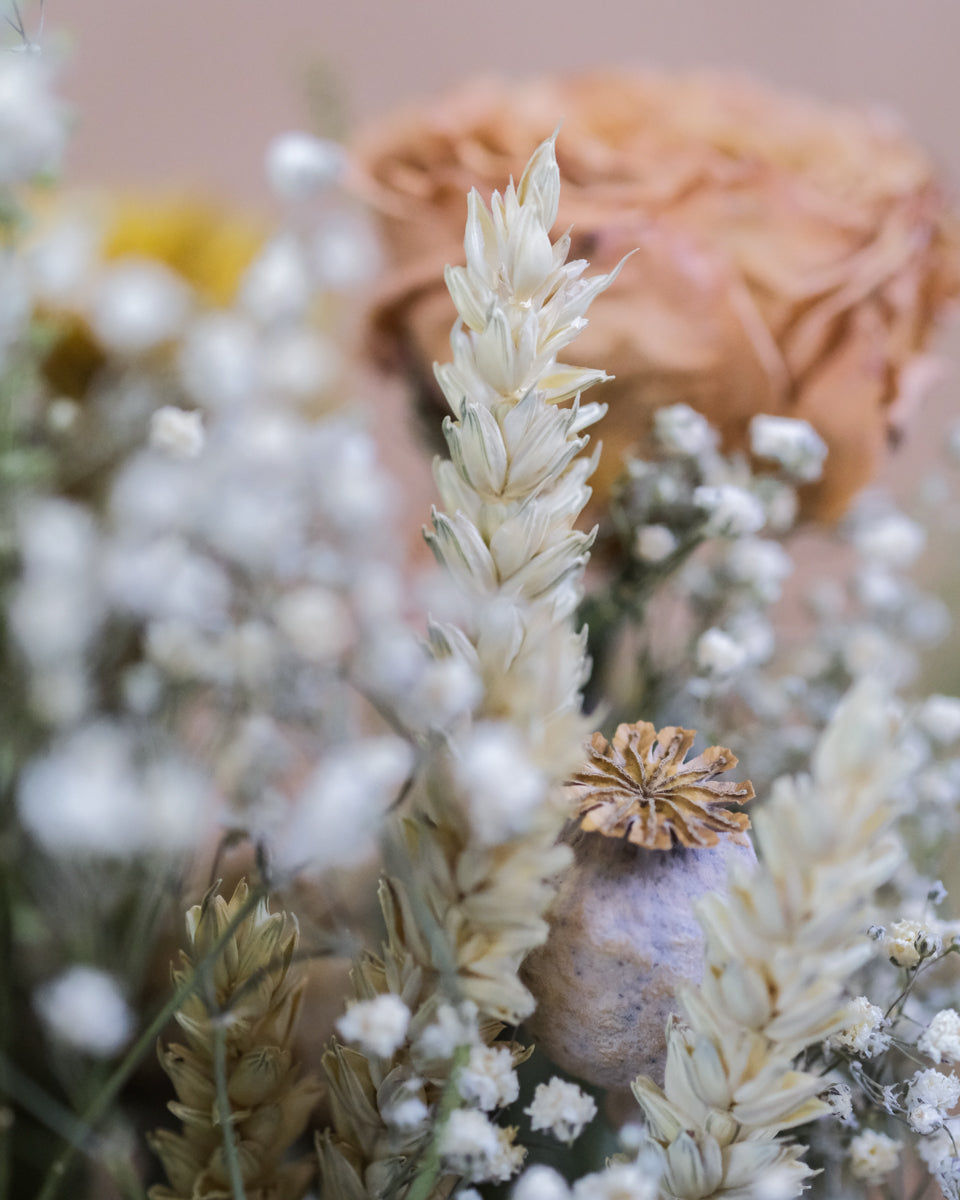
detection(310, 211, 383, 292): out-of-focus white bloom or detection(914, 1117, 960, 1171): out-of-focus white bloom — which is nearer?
detection(914, 1117, 960, 1171): out-of-focus white bloom

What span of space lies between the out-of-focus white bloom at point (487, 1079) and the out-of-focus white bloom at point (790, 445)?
188 mm

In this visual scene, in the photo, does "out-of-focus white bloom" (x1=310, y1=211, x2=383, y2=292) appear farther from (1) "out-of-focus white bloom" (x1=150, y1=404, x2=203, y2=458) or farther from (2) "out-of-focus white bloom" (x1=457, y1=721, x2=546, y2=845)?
(2) "out-of-focus white bloom" (x1=457, y1=721, x2=546, y2=845)

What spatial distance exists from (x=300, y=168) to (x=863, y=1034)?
0.86 feet

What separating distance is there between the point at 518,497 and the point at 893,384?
0.66 feet

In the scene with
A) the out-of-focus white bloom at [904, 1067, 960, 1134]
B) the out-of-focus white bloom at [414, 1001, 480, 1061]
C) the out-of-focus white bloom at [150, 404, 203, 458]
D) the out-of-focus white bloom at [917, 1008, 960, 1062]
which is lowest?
the out-of-focus white bloom at [904, 1067, 960, 1134]

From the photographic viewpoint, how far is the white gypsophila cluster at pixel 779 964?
15cm

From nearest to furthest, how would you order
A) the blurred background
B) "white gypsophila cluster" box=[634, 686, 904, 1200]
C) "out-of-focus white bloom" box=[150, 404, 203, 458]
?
"white gypsophila cluster" box=[634, 686, 904, 1200] → "out-of-focus white bloom" box=[150, 404, 203, 458] → the blurred background

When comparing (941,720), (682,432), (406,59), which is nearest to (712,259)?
(682,432)

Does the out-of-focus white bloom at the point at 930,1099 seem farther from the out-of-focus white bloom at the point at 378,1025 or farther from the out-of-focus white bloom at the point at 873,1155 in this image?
the out-of-focus white bloom at the point at 378,1025

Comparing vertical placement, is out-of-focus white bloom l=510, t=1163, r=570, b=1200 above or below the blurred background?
below

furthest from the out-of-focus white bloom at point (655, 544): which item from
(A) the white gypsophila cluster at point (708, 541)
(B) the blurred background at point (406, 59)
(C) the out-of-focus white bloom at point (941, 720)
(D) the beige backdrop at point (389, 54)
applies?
(D) the beige backdrop at point (389, 54)

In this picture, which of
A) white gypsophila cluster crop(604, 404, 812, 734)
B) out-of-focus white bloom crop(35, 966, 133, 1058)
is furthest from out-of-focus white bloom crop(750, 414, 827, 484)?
out-of-focus white bloom crop(35, 966, 133, 1058)

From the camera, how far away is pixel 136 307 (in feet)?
1.16

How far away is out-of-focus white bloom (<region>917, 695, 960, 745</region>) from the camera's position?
0.33 metres
